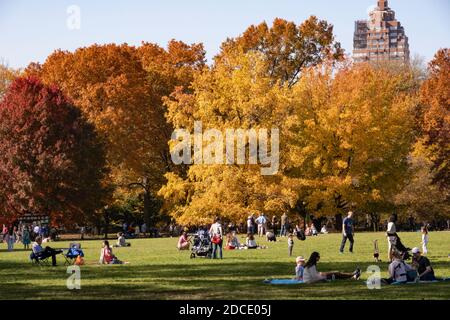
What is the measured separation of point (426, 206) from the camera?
8150cm

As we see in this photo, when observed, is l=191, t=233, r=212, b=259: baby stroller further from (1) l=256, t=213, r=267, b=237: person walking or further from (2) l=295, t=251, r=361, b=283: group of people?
(1) l=256, t=213, r=267, b=237: person walking

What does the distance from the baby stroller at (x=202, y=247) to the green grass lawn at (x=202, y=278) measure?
519mm

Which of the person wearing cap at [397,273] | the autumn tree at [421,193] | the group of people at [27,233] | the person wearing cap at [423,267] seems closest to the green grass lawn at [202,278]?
the person wearing cap at [397,273]

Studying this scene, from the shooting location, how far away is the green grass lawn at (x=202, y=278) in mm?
23828

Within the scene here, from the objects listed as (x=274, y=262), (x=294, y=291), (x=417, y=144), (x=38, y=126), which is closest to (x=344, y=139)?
(x=417, y=144)

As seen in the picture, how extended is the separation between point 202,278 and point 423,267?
613 cm

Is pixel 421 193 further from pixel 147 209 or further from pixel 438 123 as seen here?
pixel 147 209

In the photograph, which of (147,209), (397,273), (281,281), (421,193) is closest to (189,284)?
(281,281)

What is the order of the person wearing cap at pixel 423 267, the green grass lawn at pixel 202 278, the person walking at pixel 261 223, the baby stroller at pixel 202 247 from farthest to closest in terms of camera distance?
the person walking at pixel 261 223
the baby stroller at pixel 202 247
the person wearing cap at pixel 423 267
the green grass lawn at pixel 202 278

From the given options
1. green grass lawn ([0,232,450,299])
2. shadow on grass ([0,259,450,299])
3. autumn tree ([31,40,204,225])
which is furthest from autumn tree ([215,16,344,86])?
shadow on grass ([0,259,450,299])

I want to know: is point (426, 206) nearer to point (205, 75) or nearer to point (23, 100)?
point (205, 75)

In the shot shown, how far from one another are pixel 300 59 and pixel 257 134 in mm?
15452

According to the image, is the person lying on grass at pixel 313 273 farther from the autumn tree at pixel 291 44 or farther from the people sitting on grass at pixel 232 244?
the autumn tree at pixel 291 44

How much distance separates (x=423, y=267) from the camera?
88.4 feet
